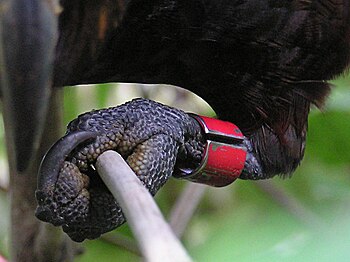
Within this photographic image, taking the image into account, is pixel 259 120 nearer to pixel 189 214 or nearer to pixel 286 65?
pixel 286 65

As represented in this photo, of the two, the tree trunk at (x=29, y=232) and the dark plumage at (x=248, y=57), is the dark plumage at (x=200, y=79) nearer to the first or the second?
the dark plumage at (x=248, y=57)

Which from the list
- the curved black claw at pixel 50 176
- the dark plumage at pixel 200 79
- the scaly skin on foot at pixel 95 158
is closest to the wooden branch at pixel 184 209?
the dark plumage at pixel 200 79

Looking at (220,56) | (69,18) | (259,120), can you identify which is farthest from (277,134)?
(69,18)

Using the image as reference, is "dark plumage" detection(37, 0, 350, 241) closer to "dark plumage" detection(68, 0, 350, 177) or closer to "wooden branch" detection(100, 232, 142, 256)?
"dark plumage" detection(68, 0, 350, 177)

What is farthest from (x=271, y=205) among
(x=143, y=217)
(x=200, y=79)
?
(x=143, y=217)

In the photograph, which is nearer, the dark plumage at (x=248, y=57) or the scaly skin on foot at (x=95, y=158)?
the scaly skin on foot at (x=95, y=158)

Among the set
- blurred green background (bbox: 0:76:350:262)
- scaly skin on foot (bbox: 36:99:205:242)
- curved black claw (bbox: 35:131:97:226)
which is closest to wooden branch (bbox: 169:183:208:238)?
blurred green background (bbox: 0:76:350:262)

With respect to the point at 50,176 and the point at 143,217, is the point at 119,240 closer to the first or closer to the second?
the point at 50,176
